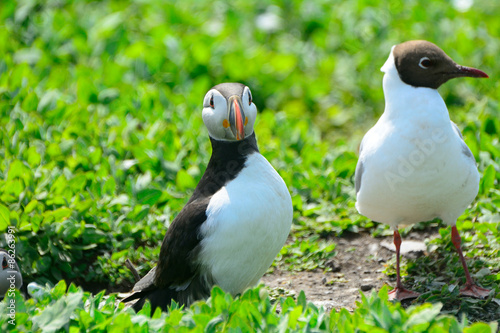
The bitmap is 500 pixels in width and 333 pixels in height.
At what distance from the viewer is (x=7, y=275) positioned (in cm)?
393

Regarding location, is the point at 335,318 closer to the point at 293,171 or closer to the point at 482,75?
the point at 482,75

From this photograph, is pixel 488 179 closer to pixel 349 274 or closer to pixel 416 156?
pixel 349 274

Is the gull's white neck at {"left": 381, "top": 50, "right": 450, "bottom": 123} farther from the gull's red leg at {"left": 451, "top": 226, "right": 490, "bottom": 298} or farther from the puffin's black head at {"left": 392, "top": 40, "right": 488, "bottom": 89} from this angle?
the gull's red leg at {"left": 451, "top": 226, "right": 490, "bottom": 298}

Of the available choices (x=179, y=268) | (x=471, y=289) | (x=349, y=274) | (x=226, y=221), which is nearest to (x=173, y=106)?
(x=349, y=274)

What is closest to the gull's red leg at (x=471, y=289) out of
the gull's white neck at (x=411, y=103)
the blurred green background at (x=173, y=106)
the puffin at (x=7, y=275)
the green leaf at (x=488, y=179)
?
the blurred green background at (x=173, y=106)

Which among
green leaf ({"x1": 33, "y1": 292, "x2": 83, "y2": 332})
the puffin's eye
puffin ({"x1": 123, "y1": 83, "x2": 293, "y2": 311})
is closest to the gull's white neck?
the puffin's eye

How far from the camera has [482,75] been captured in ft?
14.2

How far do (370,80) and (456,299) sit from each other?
389 cm

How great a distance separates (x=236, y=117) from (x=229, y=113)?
72 mm

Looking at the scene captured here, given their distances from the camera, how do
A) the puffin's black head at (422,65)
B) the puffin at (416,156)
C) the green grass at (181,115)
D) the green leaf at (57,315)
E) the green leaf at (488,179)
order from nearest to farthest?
the green leaf at (57,315), the puffin at (416,156), the puffin's black head at (422,65), the green grass at (181,115), the green leaf at (488,179)

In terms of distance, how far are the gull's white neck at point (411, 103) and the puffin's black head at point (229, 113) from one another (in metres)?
0.88

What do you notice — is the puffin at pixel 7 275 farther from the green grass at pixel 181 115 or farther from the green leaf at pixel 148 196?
the green leaf at pixel 148 196

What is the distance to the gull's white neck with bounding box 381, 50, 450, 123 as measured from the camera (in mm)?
4105

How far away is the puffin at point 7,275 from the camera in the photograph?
3924 mm
